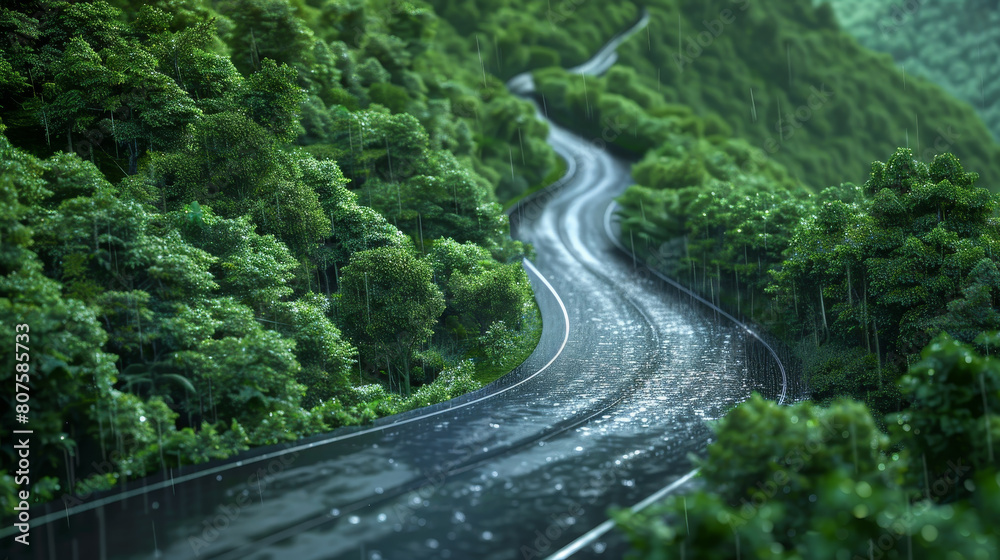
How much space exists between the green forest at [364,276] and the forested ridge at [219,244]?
0.09 metres

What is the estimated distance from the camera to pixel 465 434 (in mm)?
16719

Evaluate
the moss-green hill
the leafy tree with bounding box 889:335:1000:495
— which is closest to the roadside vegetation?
the leafy tree with bounding box 889:335:1000:495

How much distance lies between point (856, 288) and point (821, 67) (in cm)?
7551

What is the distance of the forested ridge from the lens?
14031mm

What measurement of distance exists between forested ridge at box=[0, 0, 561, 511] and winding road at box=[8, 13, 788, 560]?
3.93 ft

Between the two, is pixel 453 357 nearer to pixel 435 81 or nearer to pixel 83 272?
pixel 83 272

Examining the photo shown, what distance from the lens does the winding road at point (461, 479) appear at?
11.2 metres

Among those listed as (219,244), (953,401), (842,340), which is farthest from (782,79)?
(953,401)

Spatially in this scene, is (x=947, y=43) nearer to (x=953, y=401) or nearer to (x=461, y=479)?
(x=953, y=401)

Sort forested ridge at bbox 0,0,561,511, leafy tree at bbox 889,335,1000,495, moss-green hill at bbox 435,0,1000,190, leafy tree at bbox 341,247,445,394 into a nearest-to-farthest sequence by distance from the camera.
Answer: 1. leafy tree at bbox 889,335,1000,495
2. forested ridge at bbox 0,0,561,511
3. leafy tree at bbox 341,247,445,394
4. moss-green hill at bbox 435,0,1000,190

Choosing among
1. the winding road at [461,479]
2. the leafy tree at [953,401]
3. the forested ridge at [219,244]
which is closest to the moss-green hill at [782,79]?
the forested ridge at [219,244]

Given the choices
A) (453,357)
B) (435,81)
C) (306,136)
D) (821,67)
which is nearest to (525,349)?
(453,357)

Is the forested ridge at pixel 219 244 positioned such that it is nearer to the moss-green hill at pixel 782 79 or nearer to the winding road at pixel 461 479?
the winding road at pixel 461 479

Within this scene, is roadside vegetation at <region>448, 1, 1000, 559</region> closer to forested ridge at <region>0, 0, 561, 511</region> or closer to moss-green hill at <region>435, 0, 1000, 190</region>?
forested ridge at <region>0, 0, 561, 511</region>
